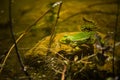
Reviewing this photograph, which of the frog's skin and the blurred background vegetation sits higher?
the frog's skin

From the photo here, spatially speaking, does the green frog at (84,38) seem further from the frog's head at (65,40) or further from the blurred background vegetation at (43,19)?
the blurred background vegetation at (43,19)

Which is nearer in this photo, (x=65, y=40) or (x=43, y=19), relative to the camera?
(x=65, y=40)

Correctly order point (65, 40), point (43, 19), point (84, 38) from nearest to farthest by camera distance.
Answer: point (84, 38)
point (65, 40)
point (43, 19)

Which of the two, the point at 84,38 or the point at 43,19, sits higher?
the point at 84,38

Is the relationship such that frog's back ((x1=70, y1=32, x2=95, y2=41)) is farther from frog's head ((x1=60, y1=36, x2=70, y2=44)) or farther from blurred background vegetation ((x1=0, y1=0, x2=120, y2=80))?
blurred background vegetation ((x1=0, y1=0, x2=120, y2=80))

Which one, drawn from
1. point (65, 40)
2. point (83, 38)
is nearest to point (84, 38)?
point (83, 38)

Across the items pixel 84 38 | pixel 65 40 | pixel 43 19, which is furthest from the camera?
pixel 43 19

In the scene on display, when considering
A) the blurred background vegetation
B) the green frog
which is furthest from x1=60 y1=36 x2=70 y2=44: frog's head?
the blurred background vegetation

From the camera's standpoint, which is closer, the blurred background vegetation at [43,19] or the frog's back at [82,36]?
the frog's back at [82,36]

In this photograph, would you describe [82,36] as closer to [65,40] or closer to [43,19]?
[65,40]

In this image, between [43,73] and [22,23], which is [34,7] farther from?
[43,73]

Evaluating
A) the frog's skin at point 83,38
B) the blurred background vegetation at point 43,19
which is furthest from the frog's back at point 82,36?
the blurred background vegetation at point 43,19
